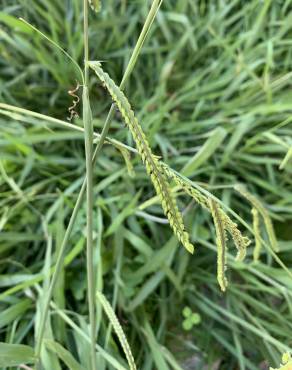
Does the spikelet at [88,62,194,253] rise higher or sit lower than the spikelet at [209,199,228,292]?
higher

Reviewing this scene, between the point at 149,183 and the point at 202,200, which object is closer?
the point at 202,200

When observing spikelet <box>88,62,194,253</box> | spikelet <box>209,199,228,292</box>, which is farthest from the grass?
spikelet <box>88,62,194,253</box>

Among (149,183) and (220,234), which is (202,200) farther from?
(149,183)

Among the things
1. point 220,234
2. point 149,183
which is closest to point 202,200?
point 220,234

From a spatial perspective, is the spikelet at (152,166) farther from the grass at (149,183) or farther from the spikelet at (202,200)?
the grass at (149,183)

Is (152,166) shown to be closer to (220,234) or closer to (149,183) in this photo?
(220,234)

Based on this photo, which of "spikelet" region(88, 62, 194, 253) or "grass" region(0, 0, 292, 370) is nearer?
"spikelet" region(88, 62, 194, 253)

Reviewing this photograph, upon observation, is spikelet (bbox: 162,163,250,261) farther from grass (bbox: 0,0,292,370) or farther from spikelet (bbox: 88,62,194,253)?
grass (bbox: 0,0,292,370)

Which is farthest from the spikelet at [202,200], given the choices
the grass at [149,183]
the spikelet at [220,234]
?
the grass at [149,183]

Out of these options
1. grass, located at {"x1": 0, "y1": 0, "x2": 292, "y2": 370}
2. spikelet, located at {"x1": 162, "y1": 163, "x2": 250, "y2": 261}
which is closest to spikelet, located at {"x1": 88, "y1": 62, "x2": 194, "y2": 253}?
spikelet, located at {"x1": 162, "y1": 163, "x2": 250, "y2": 261}

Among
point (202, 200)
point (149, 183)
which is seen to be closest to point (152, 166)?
point (202, 200)
